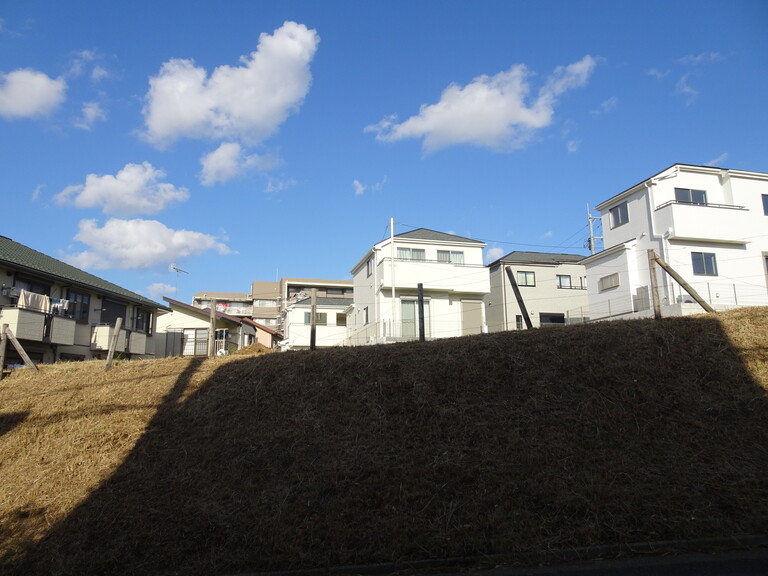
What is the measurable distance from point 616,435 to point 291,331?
31104 millimetres

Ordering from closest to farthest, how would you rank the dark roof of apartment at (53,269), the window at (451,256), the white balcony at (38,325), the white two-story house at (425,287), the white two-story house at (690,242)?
the white balcony at (38,325)
the dark roof of apartment at (53,269)
the white two-story house at (690,242)
the white two-story house at (425,287)
the window at (451,256)

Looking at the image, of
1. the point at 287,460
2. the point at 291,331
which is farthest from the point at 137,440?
the point at 291,331

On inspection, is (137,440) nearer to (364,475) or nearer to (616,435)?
(364,475)

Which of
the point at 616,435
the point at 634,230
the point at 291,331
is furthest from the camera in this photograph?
the point at 291,331

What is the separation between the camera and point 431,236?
29094mm

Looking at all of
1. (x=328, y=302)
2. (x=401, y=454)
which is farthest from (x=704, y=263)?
(x=328, y=302)

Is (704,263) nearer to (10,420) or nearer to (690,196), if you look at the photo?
(690,196)

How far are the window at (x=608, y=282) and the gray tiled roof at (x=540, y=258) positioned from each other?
772 centimetres

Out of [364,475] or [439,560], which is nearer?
[439,560]

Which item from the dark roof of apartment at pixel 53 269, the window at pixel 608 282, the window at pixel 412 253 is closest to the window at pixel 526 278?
the window at pixel 412 253

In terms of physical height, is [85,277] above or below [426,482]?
above

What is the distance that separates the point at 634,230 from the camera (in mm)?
23406

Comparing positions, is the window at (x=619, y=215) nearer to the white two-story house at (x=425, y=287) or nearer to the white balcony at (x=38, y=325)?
the white two-story house at (x=425, y=287)

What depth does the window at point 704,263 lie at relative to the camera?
841 inches
